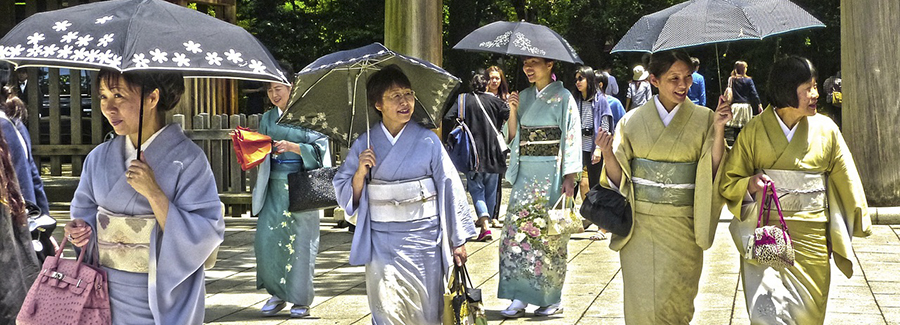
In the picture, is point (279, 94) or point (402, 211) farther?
point (279, 94)

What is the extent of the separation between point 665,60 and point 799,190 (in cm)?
87

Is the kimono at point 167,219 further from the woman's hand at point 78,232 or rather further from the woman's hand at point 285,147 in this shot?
the woman's hand at point 285,147

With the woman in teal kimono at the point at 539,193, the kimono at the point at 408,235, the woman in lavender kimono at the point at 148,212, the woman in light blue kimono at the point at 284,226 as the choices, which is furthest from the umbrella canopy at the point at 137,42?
the woman in teal kimono at the point at 539,193

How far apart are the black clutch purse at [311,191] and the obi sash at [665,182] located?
7.56 ft

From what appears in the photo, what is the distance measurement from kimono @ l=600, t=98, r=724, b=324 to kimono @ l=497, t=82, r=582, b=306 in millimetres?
1564

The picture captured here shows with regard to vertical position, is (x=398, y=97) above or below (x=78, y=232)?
above

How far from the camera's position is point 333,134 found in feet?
18.9

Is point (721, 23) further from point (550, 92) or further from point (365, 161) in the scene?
point (550, 92)

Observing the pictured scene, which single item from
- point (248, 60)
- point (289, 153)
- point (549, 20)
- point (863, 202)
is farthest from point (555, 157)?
point (549, 20)

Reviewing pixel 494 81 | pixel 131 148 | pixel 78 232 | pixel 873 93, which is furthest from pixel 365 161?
pixel 873 93

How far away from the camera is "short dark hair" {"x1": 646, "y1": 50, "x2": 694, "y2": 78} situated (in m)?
5.35

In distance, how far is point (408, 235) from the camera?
5.24 metres

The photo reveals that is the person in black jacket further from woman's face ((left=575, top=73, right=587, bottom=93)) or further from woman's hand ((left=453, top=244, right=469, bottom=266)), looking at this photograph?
woman's hand ((left=453, top=244, right=469, bottom=266))

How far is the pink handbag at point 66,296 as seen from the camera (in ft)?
13.3
